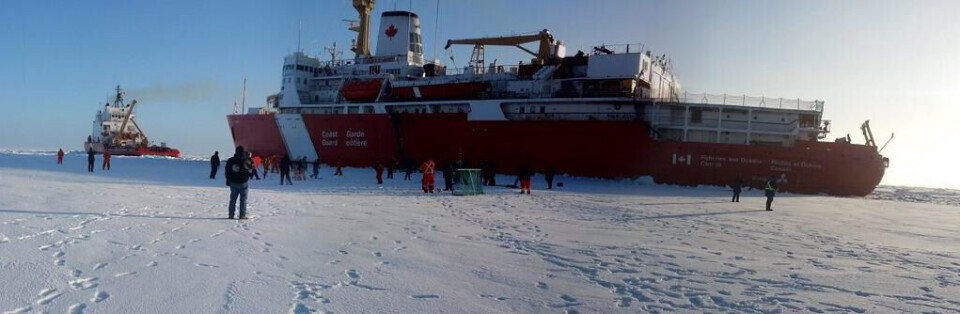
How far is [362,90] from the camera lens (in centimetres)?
3070

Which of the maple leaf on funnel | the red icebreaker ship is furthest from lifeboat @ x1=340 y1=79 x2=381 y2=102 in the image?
the maple leaf on funnel

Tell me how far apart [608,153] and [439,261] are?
17927 millimetres

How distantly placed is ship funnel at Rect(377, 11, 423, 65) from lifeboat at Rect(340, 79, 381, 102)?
400 centimetres

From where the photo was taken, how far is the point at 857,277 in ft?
18.9

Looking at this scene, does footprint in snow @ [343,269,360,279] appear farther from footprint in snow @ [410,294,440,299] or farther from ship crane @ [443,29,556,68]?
ship crane @ [443,29,556,68]

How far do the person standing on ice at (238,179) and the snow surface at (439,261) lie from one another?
0.37 meters

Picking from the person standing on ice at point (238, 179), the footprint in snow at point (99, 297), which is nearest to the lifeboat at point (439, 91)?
the person standing on ice at point (238, 179)

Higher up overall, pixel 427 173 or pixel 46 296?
pixel 427 173

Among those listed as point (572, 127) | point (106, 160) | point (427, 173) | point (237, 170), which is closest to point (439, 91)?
point (572, 127)

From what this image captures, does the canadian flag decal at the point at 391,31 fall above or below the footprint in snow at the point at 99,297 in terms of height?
above

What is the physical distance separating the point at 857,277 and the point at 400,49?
31321 millimetres

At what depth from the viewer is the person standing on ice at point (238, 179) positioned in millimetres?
8492

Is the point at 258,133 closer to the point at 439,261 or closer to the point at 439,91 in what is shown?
the point at 439,91

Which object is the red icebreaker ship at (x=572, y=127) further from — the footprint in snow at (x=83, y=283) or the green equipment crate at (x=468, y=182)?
the footprint in snow at (x=83, y=283)
